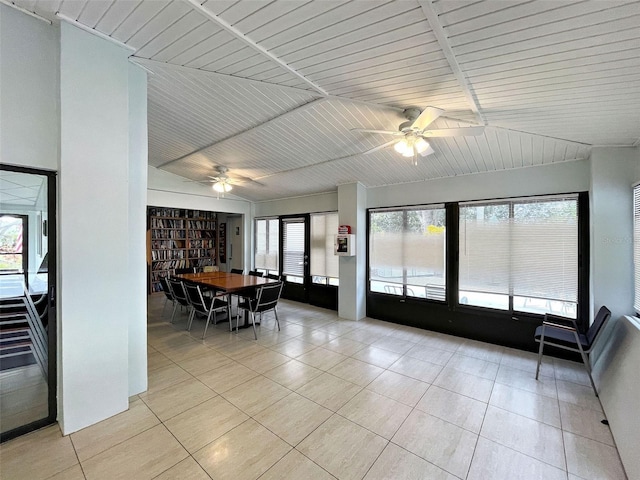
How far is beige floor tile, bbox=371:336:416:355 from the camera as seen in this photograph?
3752mm

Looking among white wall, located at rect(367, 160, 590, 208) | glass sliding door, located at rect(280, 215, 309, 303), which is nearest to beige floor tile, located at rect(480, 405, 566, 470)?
white wall, located at rect(367, 160, 590, 208)

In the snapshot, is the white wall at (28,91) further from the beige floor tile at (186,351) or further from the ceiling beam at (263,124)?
the beige floor tile at (186,351)

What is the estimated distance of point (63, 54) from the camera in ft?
6.45

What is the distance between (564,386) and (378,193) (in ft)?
12.1

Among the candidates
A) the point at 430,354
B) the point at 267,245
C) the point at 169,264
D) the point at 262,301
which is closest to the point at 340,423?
the point at 430,354

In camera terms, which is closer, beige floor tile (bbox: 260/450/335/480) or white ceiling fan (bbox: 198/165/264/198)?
beige floor tile (bbox: 260/450/335/480)

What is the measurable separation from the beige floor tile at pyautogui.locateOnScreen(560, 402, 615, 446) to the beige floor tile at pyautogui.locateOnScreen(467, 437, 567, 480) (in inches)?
24.1

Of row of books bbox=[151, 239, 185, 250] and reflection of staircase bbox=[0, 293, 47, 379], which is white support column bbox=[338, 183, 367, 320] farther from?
row of books bbox=[151, 239, 185, 250]

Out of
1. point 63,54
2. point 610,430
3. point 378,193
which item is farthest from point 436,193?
point 63,54

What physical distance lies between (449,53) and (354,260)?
3.70m

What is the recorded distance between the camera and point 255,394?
8.60 feet

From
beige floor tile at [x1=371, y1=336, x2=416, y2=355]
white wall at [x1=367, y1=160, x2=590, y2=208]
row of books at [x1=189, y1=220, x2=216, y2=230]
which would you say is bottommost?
beige floor tile at [x1=371, y1=336, x2=416, y2=355]

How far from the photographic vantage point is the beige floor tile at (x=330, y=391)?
8.22 feet

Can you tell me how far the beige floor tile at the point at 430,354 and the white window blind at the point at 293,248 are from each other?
3393 millimetres
